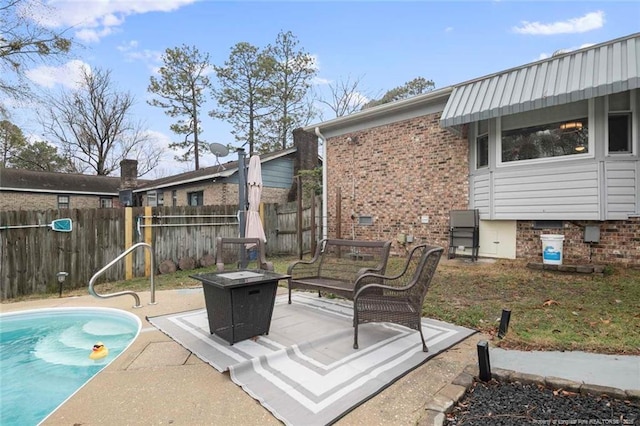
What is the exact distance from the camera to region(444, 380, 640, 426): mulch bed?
2.05 m

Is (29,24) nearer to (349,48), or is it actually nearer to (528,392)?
(349,48)

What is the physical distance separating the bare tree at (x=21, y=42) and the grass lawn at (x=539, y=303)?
9.34 meters

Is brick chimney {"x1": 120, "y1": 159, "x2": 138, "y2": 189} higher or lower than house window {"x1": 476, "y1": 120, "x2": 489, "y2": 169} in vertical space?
higher

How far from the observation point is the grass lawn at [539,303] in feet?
11.2

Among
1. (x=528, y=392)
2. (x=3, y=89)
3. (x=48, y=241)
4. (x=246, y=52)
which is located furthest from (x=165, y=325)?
(x=246, y=52)

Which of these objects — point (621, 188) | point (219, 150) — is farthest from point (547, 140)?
point (219, 150)

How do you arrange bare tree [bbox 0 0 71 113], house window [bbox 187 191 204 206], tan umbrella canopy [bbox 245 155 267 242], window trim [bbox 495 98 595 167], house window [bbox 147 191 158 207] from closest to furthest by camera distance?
tan umbrella canopy [bbox 245 155 267 242] → window trim [bbox 495 98 595 167] → bare tree [bbox 0 0 71 113] → house window [bbox 187 191 204 206] → house window [bbox 147 191 158 207]

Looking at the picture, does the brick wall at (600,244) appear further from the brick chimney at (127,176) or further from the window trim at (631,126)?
the brick chimney at (127,176)

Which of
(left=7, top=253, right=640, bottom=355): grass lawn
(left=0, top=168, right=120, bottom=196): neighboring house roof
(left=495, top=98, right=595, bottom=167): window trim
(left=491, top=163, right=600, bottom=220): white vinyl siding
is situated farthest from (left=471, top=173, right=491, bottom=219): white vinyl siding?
(left=0, top=168, right=120, bottom=196): neighboring house roof

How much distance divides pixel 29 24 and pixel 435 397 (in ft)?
53.4

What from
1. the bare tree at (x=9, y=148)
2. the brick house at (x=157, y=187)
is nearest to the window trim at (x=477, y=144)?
the brick house at (x=157, y=187)

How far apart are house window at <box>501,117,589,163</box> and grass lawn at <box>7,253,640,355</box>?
2.38m

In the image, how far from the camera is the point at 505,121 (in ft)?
24.4

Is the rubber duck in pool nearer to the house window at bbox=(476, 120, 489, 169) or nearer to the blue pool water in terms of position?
the blue pool water
